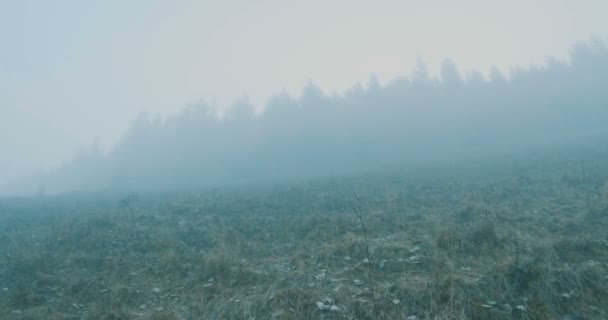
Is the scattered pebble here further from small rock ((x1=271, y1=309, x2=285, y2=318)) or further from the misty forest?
small rock ((x1=271, y1=309, x2=285, y2=318))

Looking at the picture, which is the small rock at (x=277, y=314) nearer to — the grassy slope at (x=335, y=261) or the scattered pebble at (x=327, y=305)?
the grassy slope at (x=335, y=261)

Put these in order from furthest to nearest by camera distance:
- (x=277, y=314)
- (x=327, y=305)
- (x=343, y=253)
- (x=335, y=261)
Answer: (x=343, y=253) → (x=335, y=261) → (x=327, y=305) → (x=277, y=314)

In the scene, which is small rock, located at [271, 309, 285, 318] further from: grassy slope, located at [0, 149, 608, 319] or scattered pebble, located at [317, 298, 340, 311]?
scattered pebble, located at [317, 298, 340, 311]

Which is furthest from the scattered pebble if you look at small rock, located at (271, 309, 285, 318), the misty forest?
small rock, located at (271, 309, 285, 318)

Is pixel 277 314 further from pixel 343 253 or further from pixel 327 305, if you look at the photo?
pixel 343 253

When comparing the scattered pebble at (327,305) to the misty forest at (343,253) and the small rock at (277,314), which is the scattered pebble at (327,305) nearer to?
the misty forest at (343,253)

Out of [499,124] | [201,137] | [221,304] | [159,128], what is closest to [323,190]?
[221,304]

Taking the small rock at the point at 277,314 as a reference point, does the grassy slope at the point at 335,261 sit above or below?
above

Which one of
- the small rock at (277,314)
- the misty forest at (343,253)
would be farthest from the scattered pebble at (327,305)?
the small rock at (277,314)

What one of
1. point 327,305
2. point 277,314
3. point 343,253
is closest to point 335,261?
point 343,253

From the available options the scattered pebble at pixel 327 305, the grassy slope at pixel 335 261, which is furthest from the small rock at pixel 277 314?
the scattered pebble at pixel 327 305

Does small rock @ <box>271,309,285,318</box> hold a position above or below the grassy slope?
below

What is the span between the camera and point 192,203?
18.6 meters

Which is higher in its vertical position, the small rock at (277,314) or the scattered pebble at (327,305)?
the scattered pebble at (327,305)
